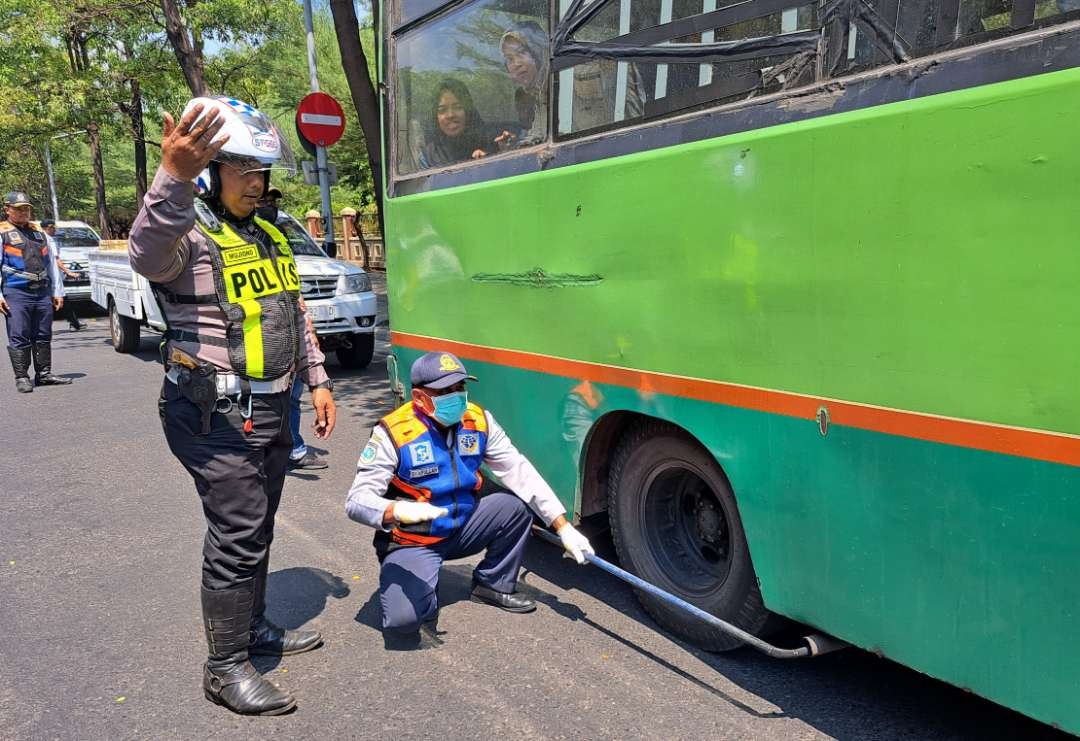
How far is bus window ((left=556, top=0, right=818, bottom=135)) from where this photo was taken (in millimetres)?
2535

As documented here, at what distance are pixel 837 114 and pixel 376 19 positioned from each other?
134 inches

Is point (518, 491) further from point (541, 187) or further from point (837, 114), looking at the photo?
point (837, 114)

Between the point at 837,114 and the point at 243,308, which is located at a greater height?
the point at 837,114

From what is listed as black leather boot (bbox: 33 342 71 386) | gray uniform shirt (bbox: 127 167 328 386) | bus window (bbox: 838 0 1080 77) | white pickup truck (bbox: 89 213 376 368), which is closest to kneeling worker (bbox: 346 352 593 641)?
gray uniform shirt (bbox: 127 167 328 386)

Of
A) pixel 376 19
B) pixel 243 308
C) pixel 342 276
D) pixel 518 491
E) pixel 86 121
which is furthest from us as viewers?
pixel 86 121

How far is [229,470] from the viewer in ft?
9.17

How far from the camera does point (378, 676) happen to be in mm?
3125

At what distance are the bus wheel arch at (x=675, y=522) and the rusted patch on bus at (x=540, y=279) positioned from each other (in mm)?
573

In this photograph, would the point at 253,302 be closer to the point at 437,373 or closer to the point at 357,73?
the point at 437,373

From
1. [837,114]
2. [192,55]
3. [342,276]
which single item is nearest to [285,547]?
[837,114]

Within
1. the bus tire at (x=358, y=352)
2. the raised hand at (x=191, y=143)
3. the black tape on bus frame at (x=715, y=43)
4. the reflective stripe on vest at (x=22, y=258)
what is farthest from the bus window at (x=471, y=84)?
the reflective stripe on vest at (x=22, y=258)

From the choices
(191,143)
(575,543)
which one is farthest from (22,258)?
(575,543)

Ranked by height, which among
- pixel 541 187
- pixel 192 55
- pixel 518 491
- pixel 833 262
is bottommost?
pixel 518 491

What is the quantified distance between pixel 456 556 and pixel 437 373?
87cm
